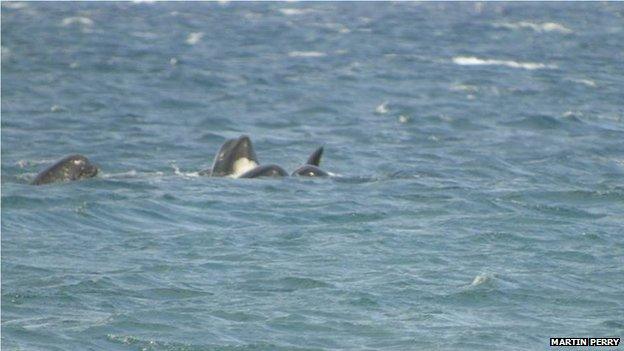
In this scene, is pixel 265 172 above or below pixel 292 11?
above

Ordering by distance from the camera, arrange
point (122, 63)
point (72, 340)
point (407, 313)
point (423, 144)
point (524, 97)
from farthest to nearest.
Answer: point (122, 63), point (524, 97), point (423, 144), point (407, 313), point (72, 340)

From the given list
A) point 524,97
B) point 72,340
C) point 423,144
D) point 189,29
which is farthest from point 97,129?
point 189,29

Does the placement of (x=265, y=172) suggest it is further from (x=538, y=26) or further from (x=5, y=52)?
(x=538, y=26)

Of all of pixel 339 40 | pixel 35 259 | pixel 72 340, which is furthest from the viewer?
pixel 339 40

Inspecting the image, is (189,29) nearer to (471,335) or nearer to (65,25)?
(65,25)

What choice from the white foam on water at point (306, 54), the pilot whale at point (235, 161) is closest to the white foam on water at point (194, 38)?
the white foam on water at point (306, 54)

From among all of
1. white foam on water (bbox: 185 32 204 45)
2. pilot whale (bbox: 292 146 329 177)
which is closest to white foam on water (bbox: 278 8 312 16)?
white foam on water (bbox: 185 32 204 45)

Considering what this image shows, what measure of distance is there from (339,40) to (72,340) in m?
54.2

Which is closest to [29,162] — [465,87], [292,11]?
[465,87]

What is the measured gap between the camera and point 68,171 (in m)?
24.2

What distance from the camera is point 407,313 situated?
49.6 ft

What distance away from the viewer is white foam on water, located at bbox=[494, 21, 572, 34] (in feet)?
239

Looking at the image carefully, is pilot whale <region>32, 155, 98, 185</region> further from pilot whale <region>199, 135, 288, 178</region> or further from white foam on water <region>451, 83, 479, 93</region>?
white foam on water <region>451, 83, 479, 93</region>

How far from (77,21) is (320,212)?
67.3m
